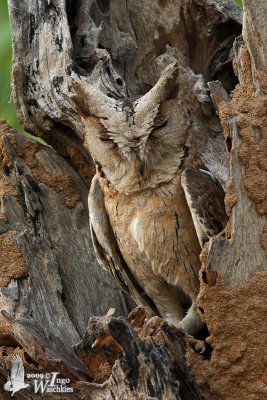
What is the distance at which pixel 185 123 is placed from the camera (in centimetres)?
376

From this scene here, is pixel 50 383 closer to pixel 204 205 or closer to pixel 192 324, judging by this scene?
pixel 192 324

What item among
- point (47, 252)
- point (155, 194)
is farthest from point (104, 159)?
point (47, 252)

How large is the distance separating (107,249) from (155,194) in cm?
50

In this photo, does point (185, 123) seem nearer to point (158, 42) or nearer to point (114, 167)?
point (114, 167)

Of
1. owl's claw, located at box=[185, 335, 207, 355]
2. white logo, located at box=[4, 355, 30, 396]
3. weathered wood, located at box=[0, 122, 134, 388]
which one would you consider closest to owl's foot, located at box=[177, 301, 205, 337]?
owl's claw, located at box=[185, 335, 207, 355]

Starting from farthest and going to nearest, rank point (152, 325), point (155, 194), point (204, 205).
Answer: point (155, 194), point (204, 205), point (152, 325)

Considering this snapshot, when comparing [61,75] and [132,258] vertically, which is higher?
[61,75]

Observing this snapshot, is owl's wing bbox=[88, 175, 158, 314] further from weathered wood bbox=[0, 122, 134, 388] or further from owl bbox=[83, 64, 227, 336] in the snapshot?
weathered wood bbox=[0, 122, 134, 388]

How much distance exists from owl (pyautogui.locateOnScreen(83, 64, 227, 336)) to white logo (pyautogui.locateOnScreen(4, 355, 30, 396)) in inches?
33.4

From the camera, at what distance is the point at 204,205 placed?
3.54 meters

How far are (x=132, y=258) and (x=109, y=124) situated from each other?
82cm

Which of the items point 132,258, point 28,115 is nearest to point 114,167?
point 132,258

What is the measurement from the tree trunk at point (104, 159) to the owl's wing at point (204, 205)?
0.23 m

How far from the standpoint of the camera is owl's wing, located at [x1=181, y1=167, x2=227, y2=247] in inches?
138
